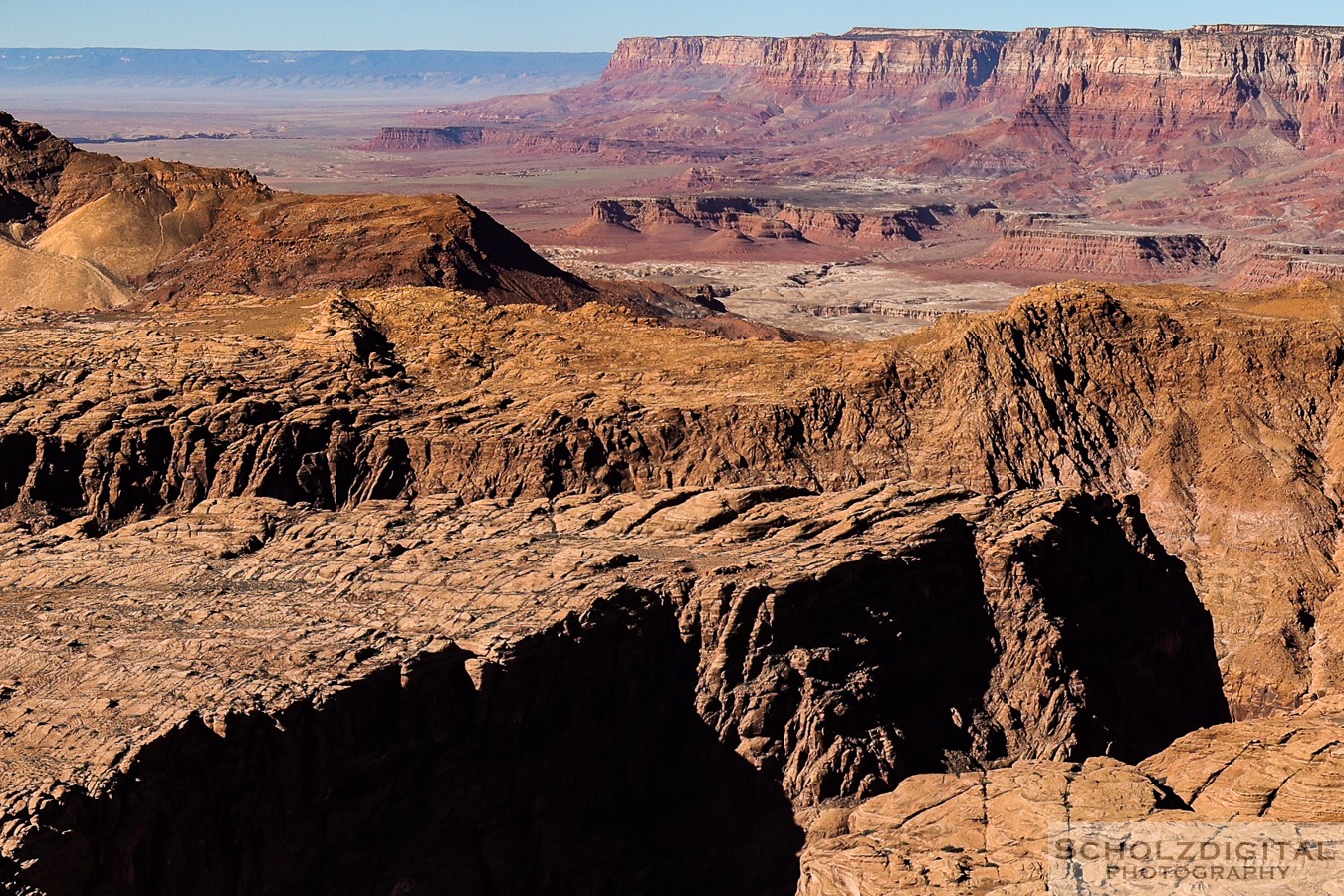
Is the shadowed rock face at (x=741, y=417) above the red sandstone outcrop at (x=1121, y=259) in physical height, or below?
below

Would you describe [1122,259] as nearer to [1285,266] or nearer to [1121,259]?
[1121,259]

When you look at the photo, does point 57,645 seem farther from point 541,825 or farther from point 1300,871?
point 1300,871

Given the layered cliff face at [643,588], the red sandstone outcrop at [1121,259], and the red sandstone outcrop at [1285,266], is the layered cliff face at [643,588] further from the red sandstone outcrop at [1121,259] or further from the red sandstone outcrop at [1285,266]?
the red sandstone outcrop at [1121,259]

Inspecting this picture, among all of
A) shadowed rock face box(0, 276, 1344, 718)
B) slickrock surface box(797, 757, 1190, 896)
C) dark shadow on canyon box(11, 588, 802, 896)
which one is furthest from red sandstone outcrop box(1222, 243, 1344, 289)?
slickrock surface box(797, 757, 1190, 896)

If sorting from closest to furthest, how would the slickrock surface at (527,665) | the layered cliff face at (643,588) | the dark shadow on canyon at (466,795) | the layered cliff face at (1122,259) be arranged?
the dark shadow on canyon at (466,795), the slickrock surface at (527,665), the layered cliff face at (643,588), the layered cliff face at (1122,259)

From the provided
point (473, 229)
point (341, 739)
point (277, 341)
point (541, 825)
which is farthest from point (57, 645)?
point (473, 229)

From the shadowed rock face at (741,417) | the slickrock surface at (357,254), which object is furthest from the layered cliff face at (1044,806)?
the slickrock surface at (357,254)

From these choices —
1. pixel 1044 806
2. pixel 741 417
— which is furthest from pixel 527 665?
pixel 741 417

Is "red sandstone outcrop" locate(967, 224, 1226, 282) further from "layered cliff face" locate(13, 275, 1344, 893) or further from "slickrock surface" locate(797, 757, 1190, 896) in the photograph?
"slickrock surface" locate(797, 757, 1190, 896)
